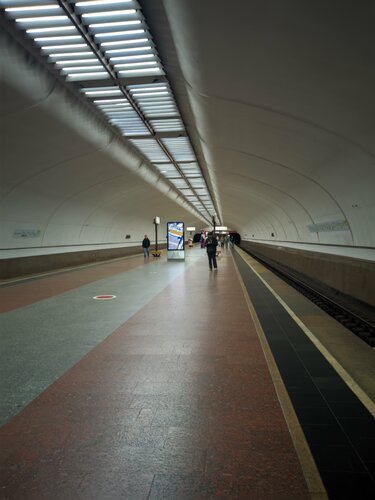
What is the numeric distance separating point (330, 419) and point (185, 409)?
1.19 meters

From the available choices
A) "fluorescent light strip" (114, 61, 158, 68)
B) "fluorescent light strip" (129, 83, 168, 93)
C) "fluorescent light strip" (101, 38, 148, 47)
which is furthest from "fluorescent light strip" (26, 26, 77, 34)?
"fluorescent light strip" (129, 83, 168, 93)

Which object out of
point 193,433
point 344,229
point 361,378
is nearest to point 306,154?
point 344,229

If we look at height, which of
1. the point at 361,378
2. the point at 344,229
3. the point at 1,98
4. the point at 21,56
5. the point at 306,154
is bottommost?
the point at 361,378

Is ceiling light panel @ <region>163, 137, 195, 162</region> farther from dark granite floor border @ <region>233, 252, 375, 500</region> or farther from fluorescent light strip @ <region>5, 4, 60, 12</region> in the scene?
dark granite floor border @ <region>233, 252, 375, 500</region>

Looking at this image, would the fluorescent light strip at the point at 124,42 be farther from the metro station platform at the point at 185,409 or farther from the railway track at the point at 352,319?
the railway track at the point at 352,319

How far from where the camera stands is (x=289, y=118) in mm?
7070

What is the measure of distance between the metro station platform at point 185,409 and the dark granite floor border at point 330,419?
11 mm

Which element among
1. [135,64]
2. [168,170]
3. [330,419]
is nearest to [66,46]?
[135,64]

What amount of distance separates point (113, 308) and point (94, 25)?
203 inches

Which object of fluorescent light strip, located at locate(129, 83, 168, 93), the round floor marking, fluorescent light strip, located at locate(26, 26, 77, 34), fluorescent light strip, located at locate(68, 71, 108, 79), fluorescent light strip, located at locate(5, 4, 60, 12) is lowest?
the round floor marking

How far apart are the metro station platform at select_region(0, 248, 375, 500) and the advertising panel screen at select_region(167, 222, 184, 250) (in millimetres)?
14905

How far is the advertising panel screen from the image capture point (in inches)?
842

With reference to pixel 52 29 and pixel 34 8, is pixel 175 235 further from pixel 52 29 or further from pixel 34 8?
pixel 34 8

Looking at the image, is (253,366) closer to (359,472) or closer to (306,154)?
(359,472)
